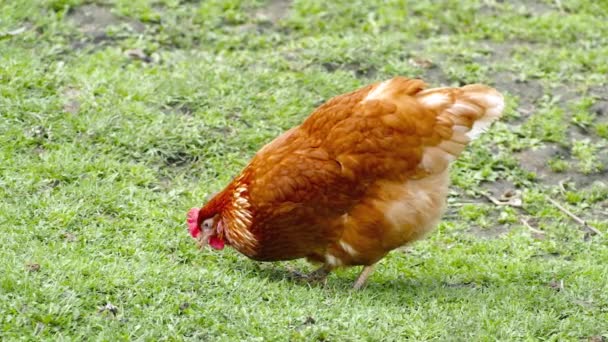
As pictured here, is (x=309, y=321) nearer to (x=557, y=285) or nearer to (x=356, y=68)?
(x=557, y=285)

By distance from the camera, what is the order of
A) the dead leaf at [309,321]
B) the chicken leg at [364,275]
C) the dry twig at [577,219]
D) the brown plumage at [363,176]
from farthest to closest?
the dry twig at [577,219] < the chicken leg at [364,275] < the brown plumage at [363,176] < the dead leaf at [309,321]

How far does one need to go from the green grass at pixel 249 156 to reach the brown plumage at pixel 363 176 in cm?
32

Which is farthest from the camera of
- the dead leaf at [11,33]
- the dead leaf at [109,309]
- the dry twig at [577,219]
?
the dead leaf at [11,33]

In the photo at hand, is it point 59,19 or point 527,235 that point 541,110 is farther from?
point 59,19

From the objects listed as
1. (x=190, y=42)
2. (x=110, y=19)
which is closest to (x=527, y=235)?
(x=190, y=42)

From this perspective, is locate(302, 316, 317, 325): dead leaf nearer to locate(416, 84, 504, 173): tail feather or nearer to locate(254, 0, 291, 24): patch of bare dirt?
locate(416, 84, 504, 173): tail feather

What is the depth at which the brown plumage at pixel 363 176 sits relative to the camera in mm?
6348

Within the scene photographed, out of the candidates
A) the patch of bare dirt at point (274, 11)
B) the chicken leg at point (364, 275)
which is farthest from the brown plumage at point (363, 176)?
the patch of bare dirt at point (274, 11)

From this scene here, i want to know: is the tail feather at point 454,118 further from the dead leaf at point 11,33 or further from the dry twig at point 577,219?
the dead leaf at point 11,33

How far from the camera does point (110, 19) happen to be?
33.5 ft

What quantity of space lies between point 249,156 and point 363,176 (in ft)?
7.38

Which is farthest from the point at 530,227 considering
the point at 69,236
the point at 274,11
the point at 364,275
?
the point at 274,11

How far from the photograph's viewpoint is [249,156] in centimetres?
845

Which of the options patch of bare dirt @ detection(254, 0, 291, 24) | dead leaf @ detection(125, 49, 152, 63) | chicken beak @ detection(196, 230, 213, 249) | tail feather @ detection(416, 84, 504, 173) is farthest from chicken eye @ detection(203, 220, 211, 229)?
patch of bare dirt @ detection(254, 0, 291, 24)
